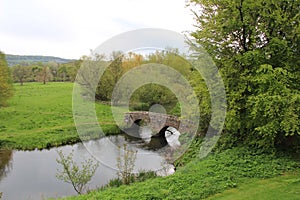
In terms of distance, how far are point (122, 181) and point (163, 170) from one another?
10.9 ft

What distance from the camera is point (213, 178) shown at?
34.0 feet

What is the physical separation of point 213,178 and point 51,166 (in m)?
12.3

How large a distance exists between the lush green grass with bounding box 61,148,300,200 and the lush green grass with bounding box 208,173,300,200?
17cm

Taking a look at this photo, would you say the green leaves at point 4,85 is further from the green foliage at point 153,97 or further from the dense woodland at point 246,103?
the dense woodland at point 246,103

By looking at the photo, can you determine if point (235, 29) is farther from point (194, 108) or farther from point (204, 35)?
point (194, 108)

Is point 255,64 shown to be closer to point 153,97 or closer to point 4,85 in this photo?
point 153,97

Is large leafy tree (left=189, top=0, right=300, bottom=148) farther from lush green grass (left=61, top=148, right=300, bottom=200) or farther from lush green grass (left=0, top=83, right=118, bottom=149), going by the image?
lush green grass (left=0, top=83, right=118, bottom=149)

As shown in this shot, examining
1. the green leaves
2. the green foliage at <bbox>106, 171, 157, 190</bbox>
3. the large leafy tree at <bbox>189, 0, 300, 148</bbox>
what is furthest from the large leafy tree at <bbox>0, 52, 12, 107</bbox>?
the large leafy tree at <bbox>189, 0, 300, 148</bbox>

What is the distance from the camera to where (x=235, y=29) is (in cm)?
1266

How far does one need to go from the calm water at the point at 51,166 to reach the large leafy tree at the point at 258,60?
6.09 metres

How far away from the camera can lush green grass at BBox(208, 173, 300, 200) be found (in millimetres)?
8448

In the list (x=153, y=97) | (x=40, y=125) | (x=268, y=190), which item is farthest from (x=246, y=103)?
(x=40, y=125)

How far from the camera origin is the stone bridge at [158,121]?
19.5m

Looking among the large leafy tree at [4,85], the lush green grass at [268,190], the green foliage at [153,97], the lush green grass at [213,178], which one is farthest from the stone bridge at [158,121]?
the large leafy tree at [4,85]
